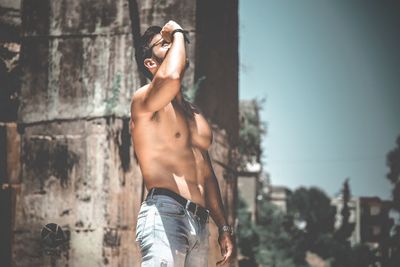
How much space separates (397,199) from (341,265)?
75.5 inches

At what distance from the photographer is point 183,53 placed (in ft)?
8.62

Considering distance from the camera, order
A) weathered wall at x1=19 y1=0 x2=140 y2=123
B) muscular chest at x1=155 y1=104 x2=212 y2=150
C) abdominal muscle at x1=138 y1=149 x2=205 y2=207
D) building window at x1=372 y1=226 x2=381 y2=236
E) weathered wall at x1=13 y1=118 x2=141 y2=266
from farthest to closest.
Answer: building window at x1=372 y1=226 x2=381 y2=236, weathered wall at x1=19 y1=0 x2=140 y2=123, weathered wall at x1=13 y1=118 x2=141 y2=266, muscular chest at x1=155 y1=104 x2=212 y2=150, abdominal muscle at x1=138 y1=149 x2=205 y2=207

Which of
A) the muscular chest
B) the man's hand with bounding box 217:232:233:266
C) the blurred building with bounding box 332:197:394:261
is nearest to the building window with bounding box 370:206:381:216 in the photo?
the blurred building with bounding box 332:197:394:261

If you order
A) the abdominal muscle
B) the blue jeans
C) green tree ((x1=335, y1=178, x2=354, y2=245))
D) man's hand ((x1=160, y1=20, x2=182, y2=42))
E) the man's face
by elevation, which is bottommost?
green tree ((x1=335, y1=178, x2=354, y2=245))

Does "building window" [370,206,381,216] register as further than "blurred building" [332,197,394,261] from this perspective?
Yes

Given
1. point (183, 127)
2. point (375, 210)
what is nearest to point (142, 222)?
point (183, 127)

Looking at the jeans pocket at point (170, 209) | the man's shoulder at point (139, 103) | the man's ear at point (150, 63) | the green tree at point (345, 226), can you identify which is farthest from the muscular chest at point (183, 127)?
the green tree at point (345, 226)

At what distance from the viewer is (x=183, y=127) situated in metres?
2.86

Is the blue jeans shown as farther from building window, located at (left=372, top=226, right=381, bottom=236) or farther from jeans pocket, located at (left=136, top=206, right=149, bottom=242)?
building window, located at (left=372, top=226, right=381, bottom=236)

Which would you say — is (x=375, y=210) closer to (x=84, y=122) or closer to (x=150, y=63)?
(x=84, y=122)

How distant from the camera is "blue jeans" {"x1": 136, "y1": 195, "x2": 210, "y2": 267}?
8.02 ft

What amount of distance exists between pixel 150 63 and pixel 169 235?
1.05 m

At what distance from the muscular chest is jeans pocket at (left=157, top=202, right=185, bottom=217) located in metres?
0.38

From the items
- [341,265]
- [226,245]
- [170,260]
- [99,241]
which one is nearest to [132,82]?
[99,241]
